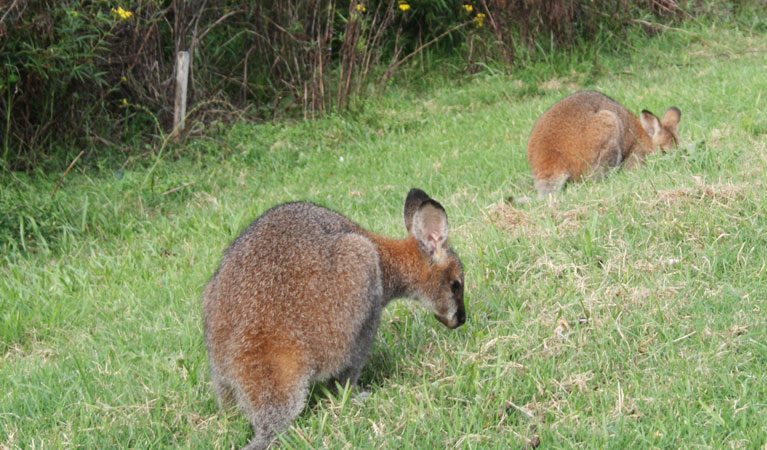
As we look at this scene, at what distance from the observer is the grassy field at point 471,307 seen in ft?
12.2

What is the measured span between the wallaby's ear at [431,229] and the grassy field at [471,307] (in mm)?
437

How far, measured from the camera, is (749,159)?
6402 mm

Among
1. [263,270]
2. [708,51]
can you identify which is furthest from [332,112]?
[263,270]

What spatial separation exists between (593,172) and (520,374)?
379cm

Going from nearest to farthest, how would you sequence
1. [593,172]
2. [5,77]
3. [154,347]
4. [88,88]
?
[154,347], [593,172], [5,77], [88,88]

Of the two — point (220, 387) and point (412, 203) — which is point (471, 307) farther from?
point (220, 387)

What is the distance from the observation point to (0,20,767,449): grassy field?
3.72 metres

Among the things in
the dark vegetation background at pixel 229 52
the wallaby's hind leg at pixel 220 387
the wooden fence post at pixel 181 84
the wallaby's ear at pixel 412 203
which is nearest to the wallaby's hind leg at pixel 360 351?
the wallaby's hind leg at pixel 220 387

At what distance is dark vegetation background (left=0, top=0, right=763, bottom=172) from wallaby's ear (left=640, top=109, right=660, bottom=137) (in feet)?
11.9

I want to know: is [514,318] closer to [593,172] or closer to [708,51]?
[593,172]

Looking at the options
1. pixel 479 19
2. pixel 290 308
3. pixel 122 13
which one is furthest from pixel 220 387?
pixel 479 19

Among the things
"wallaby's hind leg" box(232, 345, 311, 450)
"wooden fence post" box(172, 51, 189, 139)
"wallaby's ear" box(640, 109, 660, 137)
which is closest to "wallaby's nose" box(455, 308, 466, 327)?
"wallaby's hind leg" box(232, 345, 311, 450)

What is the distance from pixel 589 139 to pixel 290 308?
4295 mm

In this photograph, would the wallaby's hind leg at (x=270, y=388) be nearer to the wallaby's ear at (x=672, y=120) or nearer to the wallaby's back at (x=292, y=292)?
the wallaby's back at (x=292, y=292)
